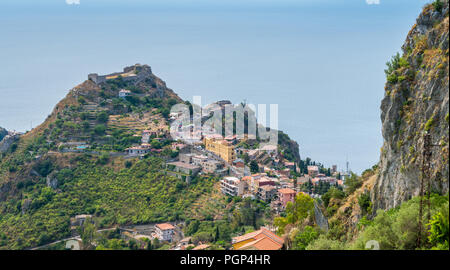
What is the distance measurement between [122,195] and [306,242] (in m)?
16.2

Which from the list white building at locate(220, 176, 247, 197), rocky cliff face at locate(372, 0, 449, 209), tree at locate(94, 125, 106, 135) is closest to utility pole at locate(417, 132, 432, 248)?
rocky cliff face at locate(372, 0, 449, 209)

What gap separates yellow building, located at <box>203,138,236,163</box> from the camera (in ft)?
94.6

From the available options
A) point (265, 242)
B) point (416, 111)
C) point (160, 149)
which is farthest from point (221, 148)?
point (416, 111)

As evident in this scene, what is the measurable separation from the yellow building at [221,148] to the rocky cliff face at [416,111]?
18147mm

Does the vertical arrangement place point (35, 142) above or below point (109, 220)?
above

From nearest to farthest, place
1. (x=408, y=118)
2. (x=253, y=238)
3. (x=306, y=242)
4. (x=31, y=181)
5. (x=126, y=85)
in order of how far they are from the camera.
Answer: (x=408, y=118) → (x=306, y=242) → (x=253, y=238) → (x=31, y=181) → (x=126, y=85)

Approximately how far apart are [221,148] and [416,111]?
67.1 ft

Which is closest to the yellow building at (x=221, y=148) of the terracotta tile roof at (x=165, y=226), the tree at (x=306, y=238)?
the terracotta tile roof at (x=165, y=226)

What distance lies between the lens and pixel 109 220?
24203 mm

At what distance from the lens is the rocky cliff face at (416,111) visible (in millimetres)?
8305

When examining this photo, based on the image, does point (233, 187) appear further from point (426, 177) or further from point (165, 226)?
point (426, 177)

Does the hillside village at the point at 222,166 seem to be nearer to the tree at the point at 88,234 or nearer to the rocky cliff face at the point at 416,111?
the tree at the point at 88,234
